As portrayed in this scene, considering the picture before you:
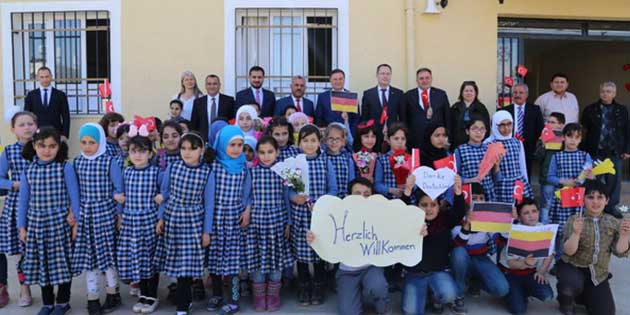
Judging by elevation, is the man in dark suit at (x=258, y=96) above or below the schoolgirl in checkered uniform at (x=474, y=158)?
above

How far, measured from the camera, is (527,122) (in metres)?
6.19

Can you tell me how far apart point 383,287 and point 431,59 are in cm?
385

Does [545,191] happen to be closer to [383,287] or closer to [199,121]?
[383,287]

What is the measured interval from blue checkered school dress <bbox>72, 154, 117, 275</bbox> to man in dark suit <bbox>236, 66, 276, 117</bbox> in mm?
2441

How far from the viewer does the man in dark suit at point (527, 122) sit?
243 inches

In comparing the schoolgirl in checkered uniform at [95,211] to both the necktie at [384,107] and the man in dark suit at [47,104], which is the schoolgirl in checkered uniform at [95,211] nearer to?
the man in dark suit at [47,104]

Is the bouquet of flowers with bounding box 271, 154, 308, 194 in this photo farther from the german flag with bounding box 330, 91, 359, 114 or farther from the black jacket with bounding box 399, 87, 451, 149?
the black jacket with bounding box 399, 87, 451, 149

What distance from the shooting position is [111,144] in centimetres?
494

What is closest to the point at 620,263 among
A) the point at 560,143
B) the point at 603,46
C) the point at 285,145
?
the point at 560,143

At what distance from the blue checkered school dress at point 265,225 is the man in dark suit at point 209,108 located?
2.14 m

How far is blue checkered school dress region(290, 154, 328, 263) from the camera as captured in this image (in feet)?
14.2

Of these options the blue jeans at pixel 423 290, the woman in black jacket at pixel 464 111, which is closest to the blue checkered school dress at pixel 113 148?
the blue jeans at pixel 423 290

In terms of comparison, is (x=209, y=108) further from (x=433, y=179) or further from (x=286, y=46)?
(x=433, y=179)

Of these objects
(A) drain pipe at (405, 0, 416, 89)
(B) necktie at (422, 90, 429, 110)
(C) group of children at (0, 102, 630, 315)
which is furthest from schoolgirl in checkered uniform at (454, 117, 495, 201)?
(A) drain pipe at (405, 0, 416, 89)
